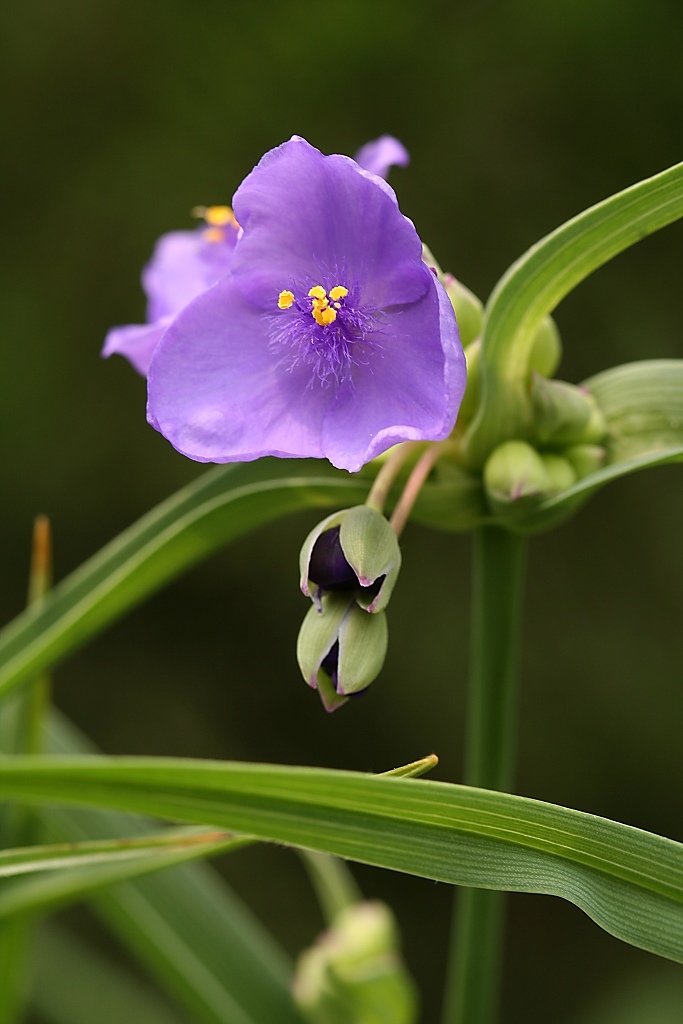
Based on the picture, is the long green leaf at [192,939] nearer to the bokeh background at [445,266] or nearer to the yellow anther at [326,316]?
the yellow anther at [326,316]

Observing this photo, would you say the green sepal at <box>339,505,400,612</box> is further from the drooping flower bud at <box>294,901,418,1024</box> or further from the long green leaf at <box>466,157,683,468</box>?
the drooping flower bud at <box>294,901,418,1024</box>

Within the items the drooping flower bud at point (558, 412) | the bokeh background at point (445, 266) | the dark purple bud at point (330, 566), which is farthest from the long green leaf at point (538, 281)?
the bokeh background at point (445, 266)

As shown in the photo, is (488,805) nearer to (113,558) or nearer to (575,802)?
(113,558)

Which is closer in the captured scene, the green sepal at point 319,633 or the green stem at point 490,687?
the green sepal at point 319,633

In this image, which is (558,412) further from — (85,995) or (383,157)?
(85,995)

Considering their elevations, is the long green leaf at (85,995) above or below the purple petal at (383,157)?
below

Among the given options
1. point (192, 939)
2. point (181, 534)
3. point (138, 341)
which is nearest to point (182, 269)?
point (138, 341)

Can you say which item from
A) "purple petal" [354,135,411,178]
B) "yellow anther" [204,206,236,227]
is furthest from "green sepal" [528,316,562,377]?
"yellow anther" [204,206,236,227]
